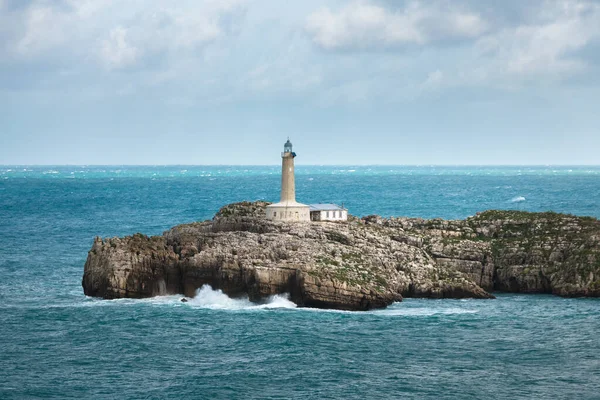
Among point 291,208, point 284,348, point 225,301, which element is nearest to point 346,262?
point 225,301

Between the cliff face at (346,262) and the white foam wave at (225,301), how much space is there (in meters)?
0.41

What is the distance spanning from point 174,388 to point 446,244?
32.7m

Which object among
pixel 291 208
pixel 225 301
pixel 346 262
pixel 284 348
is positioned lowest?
pixel 284 348

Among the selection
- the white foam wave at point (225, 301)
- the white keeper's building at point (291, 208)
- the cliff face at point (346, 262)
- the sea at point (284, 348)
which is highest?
the white keeper's building at point (291, 208)

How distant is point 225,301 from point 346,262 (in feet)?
28.0

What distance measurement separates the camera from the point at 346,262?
65.7m

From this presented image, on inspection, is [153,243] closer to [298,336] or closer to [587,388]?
[298,336]

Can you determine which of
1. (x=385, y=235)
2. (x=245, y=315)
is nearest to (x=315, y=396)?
(x=245, y=315)

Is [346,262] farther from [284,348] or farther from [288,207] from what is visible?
[284,348]

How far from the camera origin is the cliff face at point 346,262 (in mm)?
63406

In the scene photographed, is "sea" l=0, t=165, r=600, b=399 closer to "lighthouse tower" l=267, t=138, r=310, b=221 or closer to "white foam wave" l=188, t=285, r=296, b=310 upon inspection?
"white foam wave" l=188, t=285, r=296, b=310

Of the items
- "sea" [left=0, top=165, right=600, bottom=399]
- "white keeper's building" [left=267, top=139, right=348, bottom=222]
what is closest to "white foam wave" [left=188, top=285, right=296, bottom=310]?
"sea" [left=0, top=165, right=600, bottom=399]

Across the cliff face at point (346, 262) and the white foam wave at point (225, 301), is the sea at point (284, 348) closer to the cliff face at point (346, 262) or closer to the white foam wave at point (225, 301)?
the white foam wave at point (225, 301)

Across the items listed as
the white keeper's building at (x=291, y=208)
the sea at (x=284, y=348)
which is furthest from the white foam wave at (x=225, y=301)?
the white keeper's building at (x=291, y=208)
